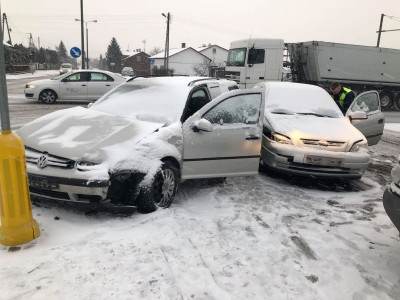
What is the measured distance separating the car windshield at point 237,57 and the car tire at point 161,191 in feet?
50.4

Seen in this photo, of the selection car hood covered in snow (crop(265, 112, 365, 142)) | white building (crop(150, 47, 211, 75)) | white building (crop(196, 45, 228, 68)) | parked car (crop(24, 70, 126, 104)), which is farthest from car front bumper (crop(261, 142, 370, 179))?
white building (crop(196, 45, 228, 68))

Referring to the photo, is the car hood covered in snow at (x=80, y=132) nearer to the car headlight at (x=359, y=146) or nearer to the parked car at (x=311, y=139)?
the parked car at (x=311, y=139)

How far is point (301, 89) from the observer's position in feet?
27.6

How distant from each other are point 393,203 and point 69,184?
3.20m

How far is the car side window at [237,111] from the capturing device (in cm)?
596

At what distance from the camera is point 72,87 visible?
17.5 m

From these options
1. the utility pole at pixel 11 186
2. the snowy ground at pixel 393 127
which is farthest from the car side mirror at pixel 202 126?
the snowy ground at pixel 393 127

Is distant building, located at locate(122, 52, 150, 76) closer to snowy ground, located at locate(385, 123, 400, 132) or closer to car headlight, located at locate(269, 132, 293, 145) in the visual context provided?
snowy ground, located at locate(385, 123, 400, 132)

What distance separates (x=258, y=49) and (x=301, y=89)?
11.6m

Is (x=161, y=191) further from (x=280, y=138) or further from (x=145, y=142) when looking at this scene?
(x=280, y=138)

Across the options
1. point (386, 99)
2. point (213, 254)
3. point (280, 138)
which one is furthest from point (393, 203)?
point (386, 99)

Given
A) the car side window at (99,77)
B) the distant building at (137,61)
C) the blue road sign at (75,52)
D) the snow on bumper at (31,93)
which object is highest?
the blue road sign at (75,52)

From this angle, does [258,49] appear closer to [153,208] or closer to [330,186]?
[330,186]

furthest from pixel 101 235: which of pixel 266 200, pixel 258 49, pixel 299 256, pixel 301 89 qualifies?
pixel 258 49
